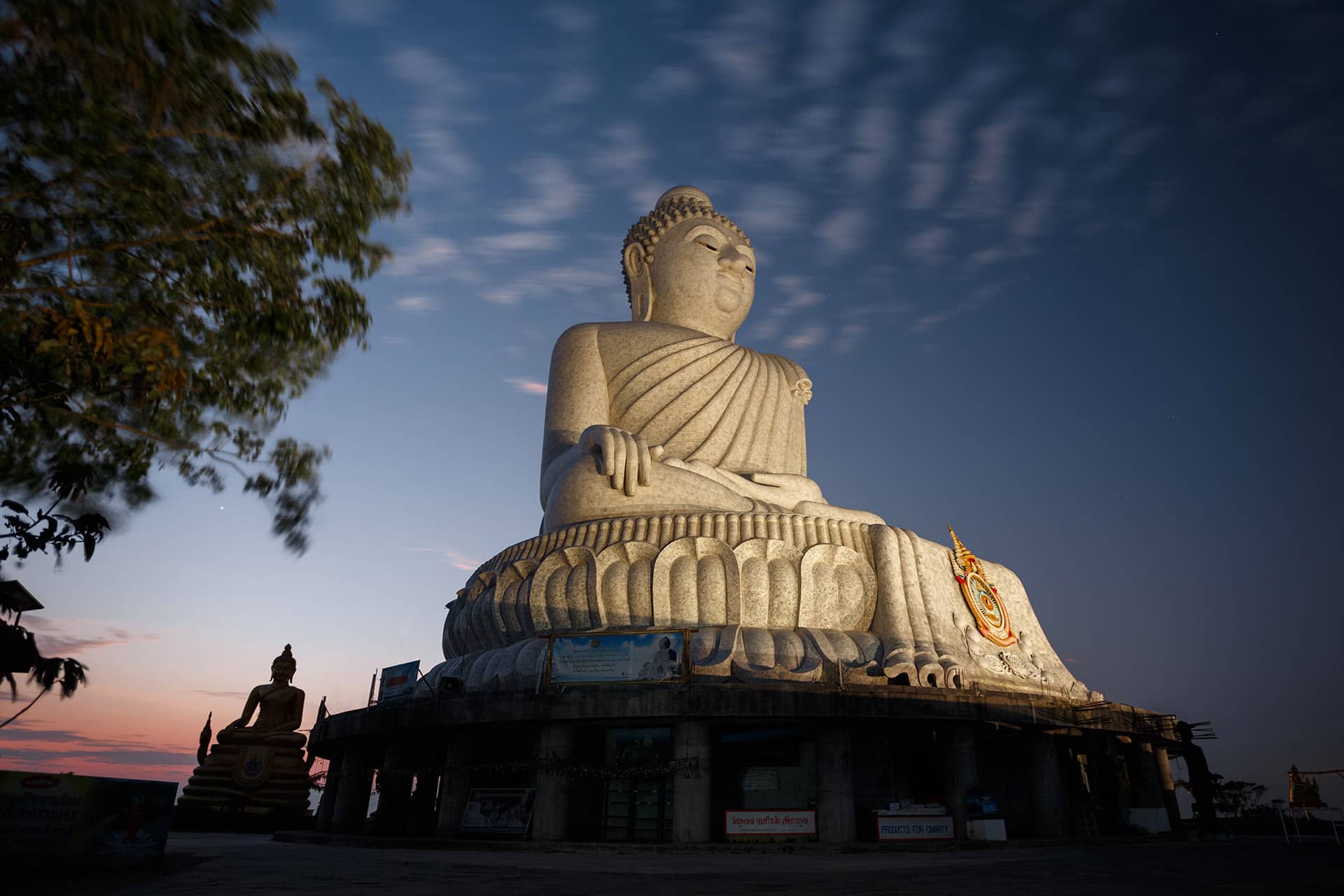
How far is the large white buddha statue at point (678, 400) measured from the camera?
12680mm

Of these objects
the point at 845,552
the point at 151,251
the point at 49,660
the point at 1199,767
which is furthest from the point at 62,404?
the point at 1199,767

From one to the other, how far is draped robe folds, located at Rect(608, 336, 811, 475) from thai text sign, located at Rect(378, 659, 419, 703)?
5221 mm

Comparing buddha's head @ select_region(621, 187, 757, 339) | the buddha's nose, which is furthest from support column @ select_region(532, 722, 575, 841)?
the buddha's nose

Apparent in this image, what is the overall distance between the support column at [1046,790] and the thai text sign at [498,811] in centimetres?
642

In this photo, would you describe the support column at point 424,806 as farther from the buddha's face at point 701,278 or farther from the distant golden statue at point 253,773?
the buddha's face at point 701,278

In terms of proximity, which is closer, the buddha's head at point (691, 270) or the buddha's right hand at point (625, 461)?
the buddha's right hand at point (625, 461)

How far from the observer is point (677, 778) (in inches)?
368

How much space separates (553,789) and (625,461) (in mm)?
4588

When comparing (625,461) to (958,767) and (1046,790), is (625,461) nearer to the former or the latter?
(958,767)

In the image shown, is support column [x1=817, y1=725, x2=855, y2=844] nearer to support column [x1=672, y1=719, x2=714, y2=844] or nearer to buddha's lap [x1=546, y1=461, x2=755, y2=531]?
support column [x1=672, y1=719, x2=714, y2=844]

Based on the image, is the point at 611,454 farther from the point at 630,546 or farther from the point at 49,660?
the point at 49,660

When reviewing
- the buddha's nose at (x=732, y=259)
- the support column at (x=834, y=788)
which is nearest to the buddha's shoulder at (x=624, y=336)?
the buddha's nose at (x=732, y=259)

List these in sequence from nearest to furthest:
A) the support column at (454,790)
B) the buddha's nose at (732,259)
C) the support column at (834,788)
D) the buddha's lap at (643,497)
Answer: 1. the support column at (834,788)
2. the support column at (454,790)
3. the buddha's lap at (643,497)
4. the buddha's nose at (732,259)

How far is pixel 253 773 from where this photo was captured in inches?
616
